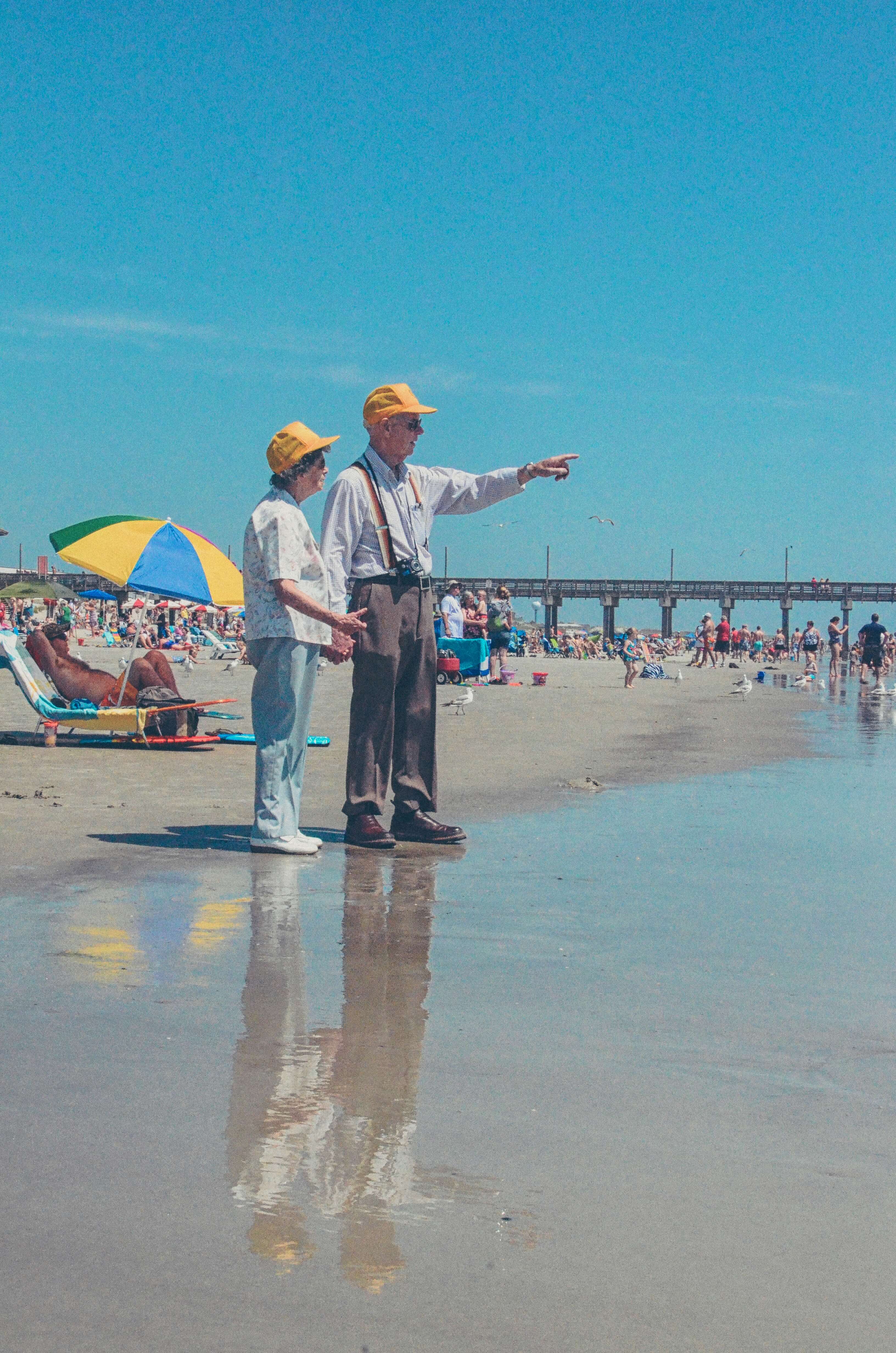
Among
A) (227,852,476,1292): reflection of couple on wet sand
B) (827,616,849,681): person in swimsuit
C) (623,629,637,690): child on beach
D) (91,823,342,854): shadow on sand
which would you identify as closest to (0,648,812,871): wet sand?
(91,823,342,854): shadow on sand

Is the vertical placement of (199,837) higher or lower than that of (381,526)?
lower

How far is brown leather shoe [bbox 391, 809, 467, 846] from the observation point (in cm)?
649

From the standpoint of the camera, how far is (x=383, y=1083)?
301 cm

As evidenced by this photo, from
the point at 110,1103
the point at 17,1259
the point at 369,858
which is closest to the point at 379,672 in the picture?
the point at 369,858

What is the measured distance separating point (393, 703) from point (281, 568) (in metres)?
0.85

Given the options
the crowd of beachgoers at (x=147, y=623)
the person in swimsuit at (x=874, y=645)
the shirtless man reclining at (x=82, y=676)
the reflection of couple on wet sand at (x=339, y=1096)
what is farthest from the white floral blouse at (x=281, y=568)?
the crowd of beachgoers at (x=147, y=623)

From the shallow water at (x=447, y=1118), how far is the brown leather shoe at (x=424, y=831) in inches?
42.8

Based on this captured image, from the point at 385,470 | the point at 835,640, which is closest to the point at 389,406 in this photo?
the point at 385,470

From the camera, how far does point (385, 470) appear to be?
641cm

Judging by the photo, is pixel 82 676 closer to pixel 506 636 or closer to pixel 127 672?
pixel 127 672

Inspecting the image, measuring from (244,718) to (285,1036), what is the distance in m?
12.4

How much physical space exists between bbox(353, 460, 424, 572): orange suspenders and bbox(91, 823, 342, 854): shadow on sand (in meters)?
1.29

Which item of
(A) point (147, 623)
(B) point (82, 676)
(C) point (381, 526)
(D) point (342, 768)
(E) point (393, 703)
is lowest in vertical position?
(D) point (342, 768)

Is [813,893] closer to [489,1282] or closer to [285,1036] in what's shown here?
[285,1036]
